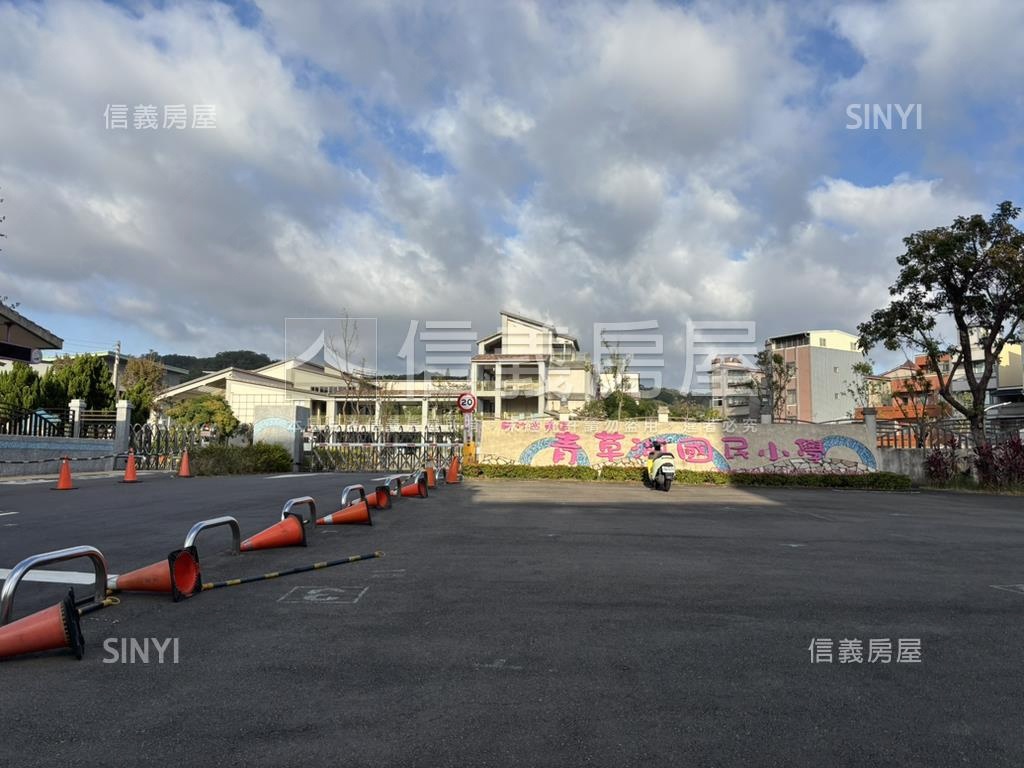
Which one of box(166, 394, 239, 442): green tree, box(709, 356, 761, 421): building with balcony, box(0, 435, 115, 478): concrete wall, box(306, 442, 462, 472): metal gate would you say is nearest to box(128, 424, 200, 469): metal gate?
box(0, 435, 115, 478): concrete wall

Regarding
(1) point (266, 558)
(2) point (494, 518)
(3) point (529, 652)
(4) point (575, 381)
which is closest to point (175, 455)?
(2) point (494, 518)

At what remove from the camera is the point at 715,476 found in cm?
2078

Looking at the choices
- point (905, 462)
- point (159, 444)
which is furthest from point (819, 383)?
point (159, 444)

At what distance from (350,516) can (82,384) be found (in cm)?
2390

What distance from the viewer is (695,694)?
3.85 metres

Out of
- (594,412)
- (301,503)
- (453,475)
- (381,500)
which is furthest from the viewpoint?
(594,412)

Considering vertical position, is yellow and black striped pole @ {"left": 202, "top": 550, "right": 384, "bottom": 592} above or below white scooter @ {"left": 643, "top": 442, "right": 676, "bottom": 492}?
below

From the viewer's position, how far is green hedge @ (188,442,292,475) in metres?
22.2

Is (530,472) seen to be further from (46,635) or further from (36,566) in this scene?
(46,635)

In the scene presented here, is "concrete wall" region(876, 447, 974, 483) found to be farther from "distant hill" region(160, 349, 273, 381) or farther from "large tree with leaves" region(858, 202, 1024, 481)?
"distant hill" region(160, 349, 273, 381)

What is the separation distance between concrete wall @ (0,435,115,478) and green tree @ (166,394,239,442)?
11.6 metres

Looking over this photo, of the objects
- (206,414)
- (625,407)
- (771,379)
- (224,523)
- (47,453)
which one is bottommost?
(224,523)

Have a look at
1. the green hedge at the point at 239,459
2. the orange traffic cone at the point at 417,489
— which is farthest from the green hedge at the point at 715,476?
the green hedge at the point at 239,459

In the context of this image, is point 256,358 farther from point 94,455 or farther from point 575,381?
point 94,455
